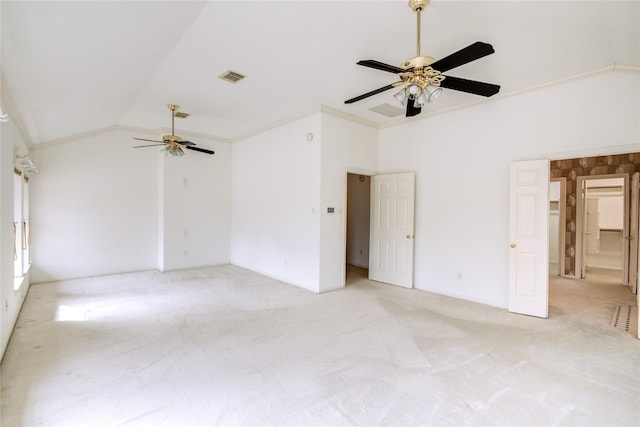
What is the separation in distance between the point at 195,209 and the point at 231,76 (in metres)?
3.77

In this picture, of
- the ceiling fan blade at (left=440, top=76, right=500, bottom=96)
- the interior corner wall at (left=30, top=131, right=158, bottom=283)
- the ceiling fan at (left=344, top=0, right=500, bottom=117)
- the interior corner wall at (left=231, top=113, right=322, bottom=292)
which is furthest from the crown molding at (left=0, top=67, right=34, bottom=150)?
the ceiling fan blade at (left=440, top=76, right=500, bottom=96)

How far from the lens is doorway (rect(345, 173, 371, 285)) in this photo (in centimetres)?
732

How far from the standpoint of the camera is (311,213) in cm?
507

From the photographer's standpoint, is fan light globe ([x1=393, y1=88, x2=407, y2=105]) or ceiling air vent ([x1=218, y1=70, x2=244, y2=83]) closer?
fan light globe ([x1=393, y1=88, x2=407, y2=105])

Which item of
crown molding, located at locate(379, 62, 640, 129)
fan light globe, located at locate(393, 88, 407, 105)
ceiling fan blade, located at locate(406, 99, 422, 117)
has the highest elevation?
crown molding, located at locate(379, 62, 640, 129)

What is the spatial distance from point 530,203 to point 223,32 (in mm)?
4046

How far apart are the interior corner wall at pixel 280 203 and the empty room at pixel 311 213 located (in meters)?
0.06

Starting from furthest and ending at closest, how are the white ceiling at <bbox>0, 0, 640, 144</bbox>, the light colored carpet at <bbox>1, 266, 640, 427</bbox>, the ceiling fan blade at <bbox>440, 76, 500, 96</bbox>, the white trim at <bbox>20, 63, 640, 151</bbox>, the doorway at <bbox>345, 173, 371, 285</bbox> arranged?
the doorway at <bbox>345, 173, 371, 285</bbox> < the white trim at <bbox>20, 63, 640, 151</bbox> < the ceiling fan blade at <bbox>440, 76, 500, 96</bbox> < the white ceiling at <bbox>0, 0, 640, 144</bbox> < the light colored carpet at <bbox>1, 266, 640, 427</bbox>

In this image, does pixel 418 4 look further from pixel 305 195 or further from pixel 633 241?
pixel 633 241

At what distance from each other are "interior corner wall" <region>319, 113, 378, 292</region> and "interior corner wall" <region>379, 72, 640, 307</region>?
2.45 feet

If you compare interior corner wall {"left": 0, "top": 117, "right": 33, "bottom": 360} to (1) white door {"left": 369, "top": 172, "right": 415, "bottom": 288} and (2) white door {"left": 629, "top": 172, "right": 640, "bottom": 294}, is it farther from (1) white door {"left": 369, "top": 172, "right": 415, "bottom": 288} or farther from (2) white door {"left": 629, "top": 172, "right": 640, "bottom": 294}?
(2) white door {"left": 629, "top": 172, "right": 640, "bottom": 294}

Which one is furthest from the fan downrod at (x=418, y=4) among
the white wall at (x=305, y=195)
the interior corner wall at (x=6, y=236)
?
the interior corner wall at (x=6, y=236)

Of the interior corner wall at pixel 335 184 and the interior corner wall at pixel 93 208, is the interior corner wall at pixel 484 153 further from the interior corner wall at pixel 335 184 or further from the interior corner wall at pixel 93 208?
the interior corner wall at pixel 93 208

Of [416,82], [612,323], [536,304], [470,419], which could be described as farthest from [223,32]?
[612,323]
